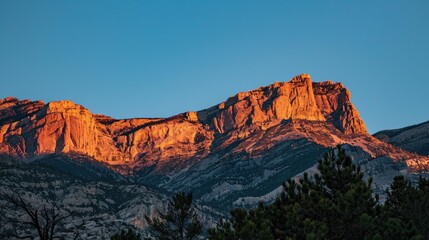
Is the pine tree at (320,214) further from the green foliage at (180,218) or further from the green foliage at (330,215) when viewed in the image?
the green foliage at (180,218)

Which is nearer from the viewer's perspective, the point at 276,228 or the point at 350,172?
the point at 276,228

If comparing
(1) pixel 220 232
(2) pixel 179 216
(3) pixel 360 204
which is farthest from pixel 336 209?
(2) pixel 179 216

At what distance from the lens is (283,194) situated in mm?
58125

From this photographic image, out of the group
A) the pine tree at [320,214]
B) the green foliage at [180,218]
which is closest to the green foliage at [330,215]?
the pine tree at [320,214]

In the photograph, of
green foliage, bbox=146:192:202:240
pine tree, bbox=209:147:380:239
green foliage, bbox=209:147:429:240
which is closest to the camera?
green foliage, bbox=209:147:429:240

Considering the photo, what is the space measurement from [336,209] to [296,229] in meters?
4.22

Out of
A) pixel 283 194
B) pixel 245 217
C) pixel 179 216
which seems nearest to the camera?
pixel 245 217

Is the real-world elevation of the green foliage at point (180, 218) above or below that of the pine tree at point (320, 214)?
above

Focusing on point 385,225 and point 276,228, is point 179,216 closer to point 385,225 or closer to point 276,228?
point 276,228

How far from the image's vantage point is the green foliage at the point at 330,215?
47.0 metres

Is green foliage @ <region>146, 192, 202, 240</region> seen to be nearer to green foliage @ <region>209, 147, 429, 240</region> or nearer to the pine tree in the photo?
green foliage @ <region>209, 147, 429, 240</region>

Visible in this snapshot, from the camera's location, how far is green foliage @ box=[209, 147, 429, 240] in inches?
1852

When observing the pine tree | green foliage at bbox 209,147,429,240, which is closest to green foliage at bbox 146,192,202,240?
green foliage at bbox 209,147,429,240

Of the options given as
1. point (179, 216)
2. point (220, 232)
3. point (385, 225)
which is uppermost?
point (179, 216)
